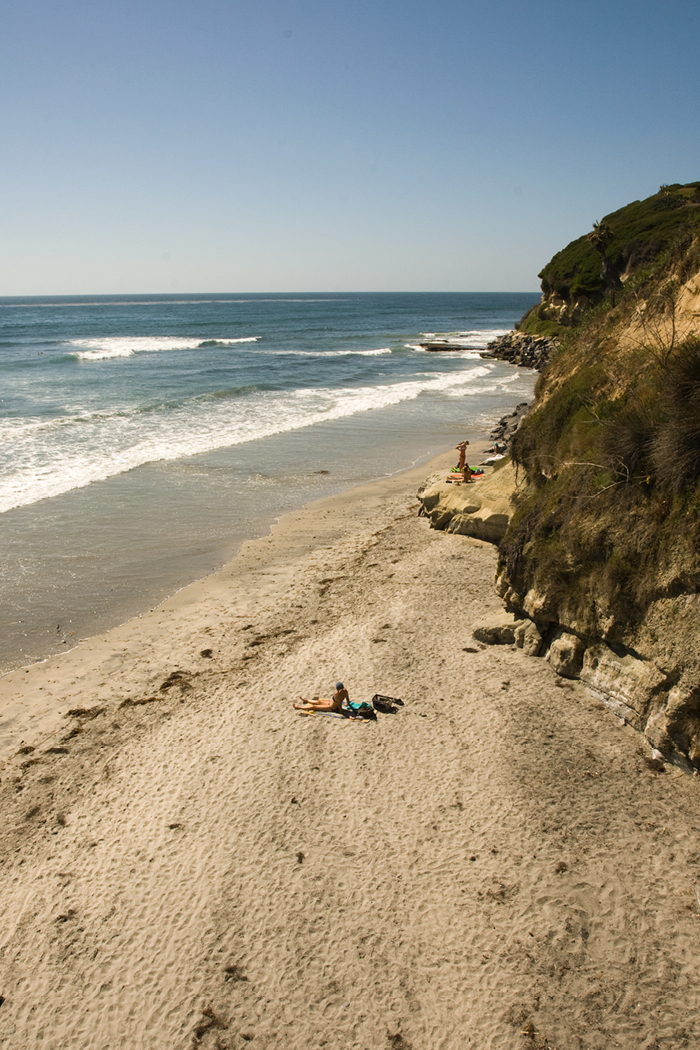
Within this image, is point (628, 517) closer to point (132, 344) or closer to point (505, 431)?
point (505, 431)

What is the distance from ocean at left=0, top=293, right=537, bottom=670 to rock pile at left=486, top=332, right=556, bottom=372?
5.74 feet

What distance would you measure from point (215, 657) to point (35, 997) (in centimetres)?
585

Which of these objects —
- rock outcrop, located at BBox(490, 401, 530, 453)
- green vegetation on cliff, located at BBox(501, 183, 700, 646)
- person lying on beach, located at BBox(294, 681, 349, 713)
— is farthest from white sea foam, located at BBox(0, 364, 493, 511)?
green vegetation on cliff, located at BBox(501, 183, 700, 646)

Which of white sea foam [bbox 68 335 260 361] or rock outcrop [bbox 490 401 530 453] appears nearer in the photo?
rock outcrop [bbox 490 401 530 453]

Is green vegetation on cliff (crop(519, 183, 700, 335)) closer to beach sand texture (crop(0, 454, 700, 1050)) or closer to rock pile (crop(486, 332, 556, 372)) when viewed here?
rock pile (crop(486, 332, 556, 372))

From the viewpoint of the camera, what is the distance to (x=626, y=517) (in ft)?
31.1

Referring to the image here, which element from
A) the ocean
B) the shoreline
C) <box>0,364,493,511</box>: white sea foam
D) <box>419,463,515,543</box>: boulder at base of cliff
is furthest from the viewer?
<box>0,364,493,511</box>: white sea foam

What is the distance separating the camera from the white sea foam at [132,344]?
6150 cm

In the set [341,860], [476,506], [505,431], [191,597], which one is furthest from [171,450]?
[341,860]

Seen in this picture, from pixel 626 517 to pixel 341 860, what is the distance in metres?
5.97

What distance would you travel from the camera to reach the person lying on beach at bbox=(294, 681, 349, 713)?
31.4 feet

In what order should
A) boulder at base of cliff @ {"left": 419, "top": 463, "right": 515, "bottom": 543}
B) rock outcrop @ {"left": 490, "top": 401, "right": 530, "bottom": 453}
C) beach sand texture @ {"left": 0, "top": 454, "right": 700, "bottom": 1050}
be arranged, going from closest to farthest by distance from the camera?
1. beach sand texture @ {"left": 0, "top": 454, "right": 700, "bottom": 1050}
2. boulder at base of cliff @ {"left": 419, "top": 463, "right": 515, "bottom": 543}
3. rock outcrop @ {"left": 490, "top": 401, "right": 530, "bottom": 453}

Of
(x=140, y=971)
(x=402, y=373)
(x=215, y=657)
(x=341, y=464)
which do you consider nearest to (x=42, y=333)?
(x=402, y=373)

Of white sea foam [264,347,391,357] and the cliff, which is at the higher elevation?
white sea foam [264,347,391,357]
